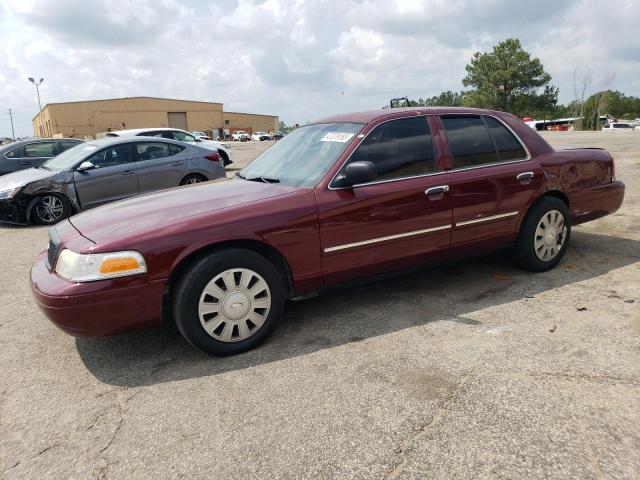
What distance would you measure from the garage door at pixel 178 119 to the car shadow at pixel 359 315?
79.5 m

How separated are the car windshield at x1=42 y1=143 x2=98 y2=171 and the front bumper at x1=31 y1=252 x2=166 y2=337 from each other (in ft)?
18.6

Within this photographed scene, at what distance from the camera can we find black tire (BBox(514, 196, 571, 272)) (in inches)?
170

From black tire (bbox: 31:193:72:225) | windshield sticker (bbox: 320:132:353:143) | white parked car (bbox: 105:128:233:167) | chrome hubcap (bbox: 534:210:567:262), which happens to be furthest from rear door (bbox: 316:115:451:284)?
white parked car (bbox: 105:128:233:167)

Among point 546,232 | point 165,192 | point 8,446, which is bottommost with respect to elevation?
point 8,446

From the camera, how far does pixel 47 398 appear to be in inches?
111

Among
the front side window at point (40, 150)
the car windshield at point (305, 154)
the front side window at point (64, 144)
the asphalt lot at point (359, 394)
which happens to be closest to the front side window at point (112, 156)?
the front side window at point (64, 144)

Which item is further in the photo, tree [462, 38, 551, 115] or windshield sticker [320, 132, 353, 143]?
tree [462, 38, 551, 115]

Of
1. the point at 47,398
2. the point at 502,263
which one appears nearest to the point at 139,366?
the point at 47,398

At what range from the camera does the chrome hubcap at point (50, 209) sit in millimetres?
7871

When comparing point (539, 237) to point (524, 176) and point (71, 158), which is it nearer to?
point (524, 176)

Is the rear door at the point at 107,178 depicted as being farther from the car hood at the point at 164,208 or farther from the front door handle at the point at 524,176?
the front door handle at the point at 524,176

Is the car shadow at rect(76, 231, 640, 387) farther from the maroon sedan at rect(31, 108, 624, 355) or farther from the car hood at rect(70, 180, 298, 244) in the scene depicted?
the car hood at rect(70, 180, 298, 244)

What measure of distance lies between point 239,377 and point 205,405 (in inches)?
12.3

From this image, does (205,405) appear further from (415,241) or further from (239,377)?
(415,241)
